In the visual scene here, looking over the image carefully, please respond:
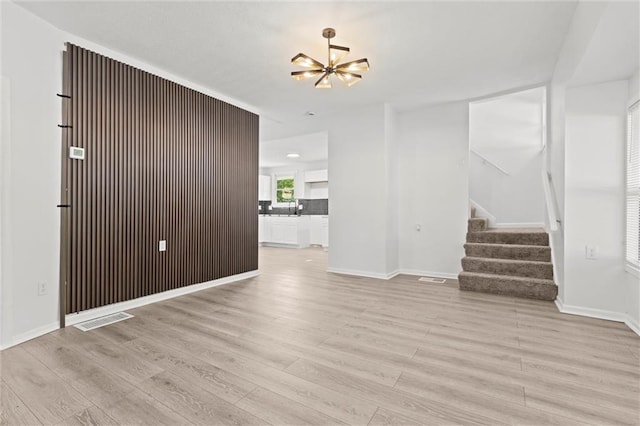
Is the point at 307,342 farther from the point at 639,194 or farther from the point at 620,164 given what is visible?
the point at 620,164

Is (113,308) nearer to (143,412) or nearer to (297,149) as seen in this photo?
(143,412)

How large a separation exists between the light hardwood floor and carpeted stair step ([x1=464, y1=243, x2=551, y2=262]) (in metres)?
0.98

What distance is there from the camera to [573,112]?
10.2ft

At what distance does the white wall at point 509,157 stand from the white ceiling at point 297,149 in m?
3.09

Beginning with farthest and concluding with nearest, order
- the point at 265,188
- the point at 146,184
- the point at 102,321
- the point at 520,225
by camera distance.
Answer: the point at 265,188, the point at 520,225, the point at 146,184, the point at 102,321

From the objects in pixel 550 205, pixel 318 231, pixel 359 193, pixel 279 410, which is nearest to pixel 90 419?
pixel 279 410

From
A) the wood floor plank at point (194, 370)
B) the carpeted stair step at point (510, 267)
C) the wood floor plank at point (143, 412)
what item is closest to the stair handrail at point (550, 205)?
the carpeted stair step at point (510, 267)

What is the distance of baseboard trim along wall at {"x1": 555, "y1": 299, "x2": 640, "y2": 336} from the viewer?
2.74 m

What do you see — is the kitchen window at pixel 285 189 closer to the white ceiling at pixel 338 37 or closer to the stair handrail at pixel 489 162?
the stair handrail at pixel 489 162

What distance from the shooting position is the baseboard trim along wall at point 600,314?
274 centimetres

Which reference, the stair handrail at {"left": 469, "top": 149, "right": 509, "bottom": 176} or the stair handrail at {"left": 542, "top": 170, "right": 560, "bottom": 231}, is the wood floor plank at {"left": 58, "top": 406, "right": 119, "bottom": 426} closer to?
the stair handrail at {"left": 542, "top": 170, "right": 560, "bottom": 231}

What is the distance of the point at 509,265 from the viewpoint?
397 cm

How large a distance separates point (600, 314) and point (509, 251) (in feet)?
4.26

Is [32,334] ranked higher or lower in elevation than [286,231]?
lower
